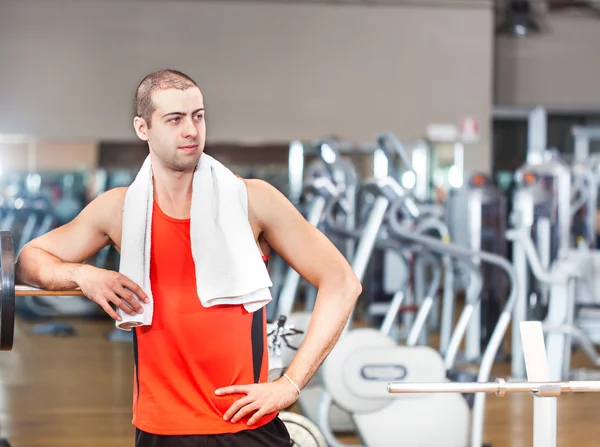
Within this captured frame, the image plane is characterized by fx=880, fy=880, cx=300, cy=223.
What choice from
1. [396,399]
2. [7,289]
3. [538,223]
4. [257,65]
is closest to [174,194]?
[7,289]

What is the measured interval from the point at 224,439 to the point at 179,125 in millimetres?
571

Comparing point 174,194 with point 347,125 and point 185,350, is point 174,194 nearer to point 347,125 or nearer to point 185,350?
point 185,350

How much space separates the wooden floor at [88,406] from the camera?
14.3ft

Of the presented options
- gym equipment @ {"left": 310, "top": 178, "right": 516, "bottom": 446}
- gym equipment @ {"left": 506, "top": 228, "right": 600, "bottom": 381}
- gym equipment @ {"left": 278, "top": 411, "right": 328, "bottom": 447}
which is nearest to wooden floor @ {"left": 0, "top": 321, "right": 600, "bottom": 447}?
gym equipment @ {"left": 506, "top": 228, "right": 600, "bottom": 381}

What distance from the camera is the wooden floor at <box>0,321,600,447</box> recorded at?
4344mm

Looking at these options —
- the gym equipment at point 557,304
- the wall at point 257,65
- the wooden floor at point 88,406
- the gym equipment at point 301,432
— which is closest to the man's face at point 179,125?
the gym equipment at point 301,432

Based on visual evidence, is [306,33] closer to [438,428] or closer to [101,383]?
[101,383]

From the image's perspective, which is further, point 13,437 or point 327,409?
point 13,437

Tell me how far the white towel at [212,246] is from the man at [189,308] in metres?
0.02

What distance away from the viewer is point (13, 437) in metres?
4.32

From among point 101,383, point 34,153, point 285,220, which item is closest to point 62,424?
point 101,383

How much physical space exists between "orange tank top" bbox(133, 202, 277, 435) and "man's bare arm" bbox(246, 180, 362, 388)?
0.12 metres

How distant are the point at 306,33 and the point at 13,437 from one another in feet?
22.4

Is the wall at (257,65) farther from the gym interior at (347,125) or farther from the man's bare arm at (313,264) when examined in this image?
the man's bare arm at (313,264)
